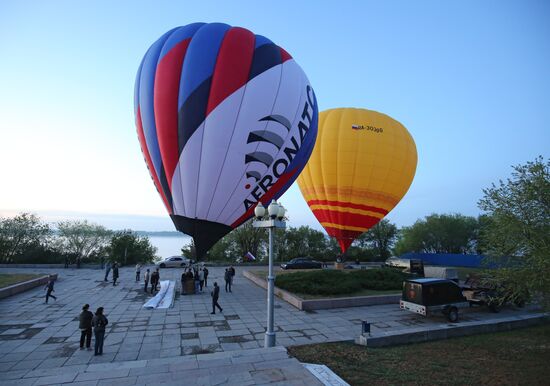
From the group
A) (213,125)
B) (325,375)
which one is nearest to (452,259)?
(213,125)

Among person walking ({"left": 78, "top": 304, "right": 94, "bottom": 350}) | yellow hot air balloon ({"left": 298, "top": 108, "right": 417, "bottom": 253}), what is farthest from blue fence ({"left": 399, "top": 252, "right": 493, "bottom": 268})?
person walking ({"left": 78, "top": 304, "right": 94, "bottom": 350})

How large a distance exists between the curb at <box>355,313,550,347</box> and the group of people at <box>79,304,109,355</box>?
8788mm

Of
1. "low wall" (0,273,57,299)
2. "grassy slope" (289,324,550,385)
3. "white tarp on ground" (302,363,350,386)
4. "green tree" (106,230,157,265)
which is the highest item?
"green tree" (106,230,157,265)

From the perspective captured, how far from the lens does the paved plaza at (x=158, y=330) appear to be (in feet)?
30.0

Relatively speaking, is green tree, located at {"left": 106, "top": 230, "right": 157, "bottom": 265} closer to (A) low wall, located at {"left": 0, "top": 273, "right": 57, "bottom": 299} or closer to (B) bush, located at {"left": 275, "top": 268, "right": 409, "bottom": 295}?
(A) low wall, located at {"left": 0, "top": 273, "right": 57, "bottom": 299}

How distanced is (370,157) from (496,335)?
16900 mm

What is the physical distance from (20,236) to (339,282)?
42.4m

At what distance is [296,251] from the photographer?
53969 mm

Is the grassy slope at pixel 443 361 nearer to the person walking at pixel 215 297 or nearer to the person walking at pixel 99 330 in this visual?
the person walking at pixel 215 297

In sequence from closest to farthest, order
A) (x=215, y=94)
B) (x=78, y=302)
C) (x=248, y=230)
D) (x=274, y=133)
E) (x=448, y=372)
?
(x=448, y=372) < (x=215, y=94) < (x=274, y=133) < (x=78, y=302) < (x=248, y=230)

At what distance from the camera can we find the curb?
38.3ft

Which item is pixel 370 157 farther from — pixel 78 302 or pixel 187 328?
pixel 78 302

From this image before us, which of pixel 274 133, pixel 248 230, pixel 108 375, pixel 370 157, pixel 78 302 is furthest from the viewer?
pixel 248 230

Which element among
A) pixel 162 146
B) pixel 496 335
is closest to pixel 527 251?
pixel 496 335
